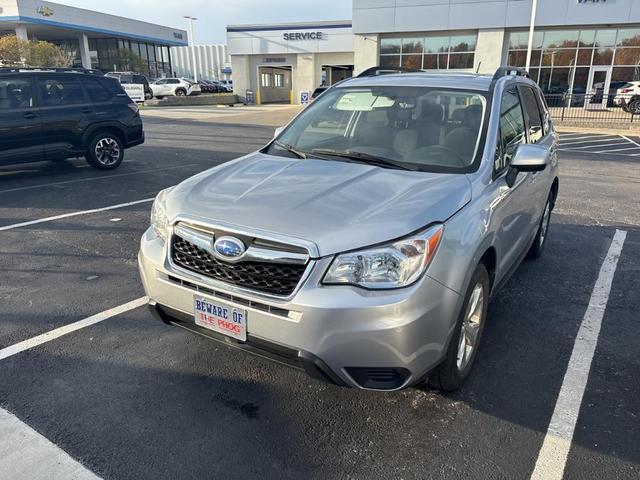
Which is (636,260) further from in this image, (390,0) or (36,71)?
(390,0)

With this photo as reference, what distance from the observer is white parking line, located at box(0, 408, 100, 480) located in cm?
242

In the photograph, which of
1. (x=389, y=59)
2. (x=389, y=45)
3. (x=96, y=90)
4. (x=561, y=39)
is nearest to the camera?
(x=96, y=90)

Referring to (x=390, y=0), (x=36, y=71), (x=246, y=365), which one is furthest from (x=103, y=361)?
(x=390, y=0)

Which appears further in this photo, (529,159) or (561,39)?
(561,39)

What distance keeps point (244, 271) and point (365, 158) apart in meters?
1.37

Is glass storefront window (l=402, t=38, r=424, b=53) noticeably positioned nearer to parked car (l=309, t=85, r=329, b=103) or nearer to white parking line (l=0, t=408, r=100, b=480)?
parked car (l=309, t=85, r=329, b=103)

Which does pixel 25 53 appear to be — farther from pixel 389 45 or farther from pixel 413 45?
pixel 413 45

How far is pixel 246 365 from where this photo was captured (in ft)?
11.1

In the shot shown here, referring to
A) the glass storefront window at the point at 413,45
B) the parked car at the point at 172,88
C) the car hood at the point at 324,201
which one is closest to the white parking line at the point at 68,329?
the car hood at the point at 324,201

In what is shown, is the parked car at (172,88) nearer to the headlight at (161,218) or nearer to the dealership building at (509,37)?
the dealership building at (509,37)

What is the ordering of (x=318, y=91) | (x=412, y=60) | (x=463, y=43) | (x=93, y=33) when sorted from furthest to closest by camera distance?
(x=93, y=33), (x=412, y=60), (x=463, y=43), (x=318, y=91)

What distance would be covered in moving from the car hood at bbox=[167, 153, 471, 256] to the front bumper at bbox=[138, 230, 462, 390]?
0.23 metres

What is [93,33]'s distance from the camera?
54469 millimetres

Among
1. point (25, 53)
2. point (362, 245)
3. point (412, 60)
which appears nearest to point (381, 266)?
point (362, 245)
